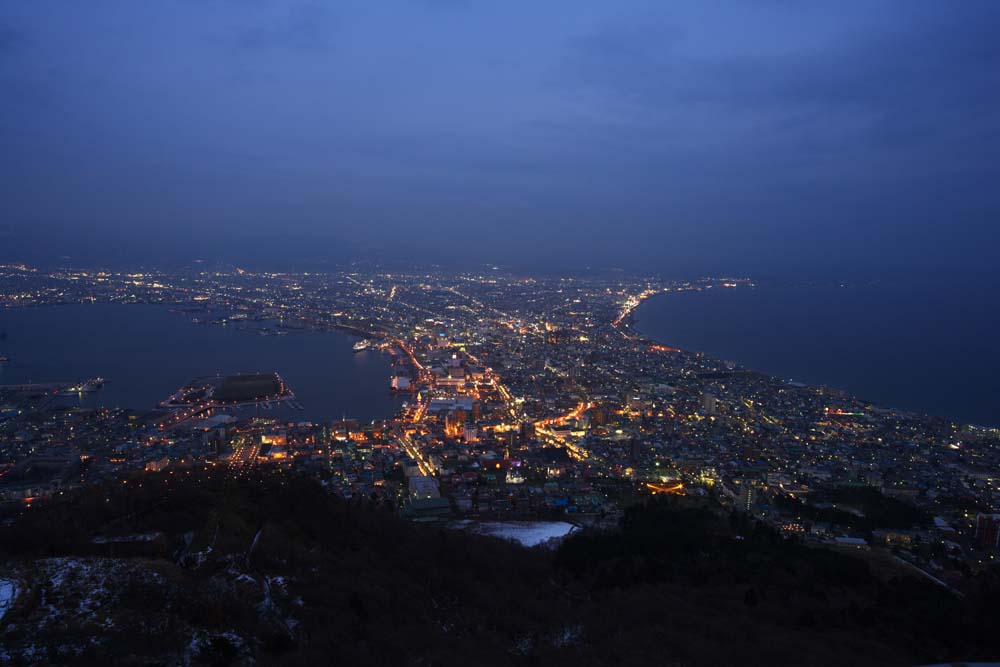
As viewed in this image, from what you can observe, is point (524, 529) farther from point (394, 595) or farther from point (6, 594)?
point (6, 594)

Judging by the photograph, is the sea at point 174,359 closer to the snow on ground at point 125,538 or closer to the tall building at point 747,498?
the tall building at point 747,498

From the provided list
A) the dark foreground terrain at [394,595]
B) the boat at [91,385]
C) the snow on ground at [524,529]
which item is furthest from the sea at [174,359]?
the dark foreground terrain at [394,595]

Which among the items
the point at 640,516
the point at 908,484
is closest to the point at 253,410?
the point at 640,516

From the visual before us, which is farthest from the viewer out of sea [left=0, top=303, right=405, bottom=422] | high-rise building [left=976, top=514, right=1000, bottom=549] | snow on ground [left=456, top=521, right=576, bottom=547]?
sea [left=0, top=303, right=405, bottom=422]

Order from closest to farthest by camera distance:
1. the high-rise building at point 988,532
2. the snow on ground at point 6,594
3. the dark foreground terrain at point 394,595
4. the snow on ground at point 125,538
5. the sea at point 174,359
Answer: the snow on ground at point 6,594 → the dark foreground terrain at point 394,595 → the snow on ground at point 125,538 → the high-rise building at point 988,532 → the sea at point 174,359

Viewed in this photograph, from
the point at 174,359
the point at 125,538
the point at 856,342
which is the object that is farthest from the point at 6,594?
the point at 856,342

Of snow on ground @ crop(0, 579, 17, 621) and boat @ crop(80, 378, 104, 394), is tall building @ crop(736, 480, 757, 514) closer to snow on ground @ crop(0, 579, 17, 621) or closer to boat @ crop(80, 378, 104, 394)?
snow on ground @ crop(0, 579, 17, 621)

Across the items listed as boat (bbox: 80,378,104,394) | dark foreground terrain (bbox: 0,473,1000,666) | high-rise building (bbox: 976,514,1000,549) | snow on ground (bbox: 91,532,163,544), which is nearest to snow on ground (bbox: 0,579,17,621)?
dark foreground terrain (bbox: 0,473,1000,666)
